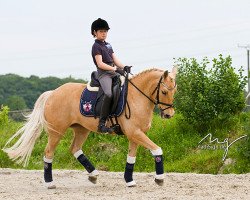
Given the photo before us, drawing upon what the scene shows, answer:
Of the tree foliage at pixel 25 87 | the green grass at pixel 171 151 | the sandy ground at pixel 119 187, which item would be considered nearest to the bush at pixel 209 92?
the green grass at pixel 171 151

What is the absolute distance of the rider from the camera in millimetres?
9086

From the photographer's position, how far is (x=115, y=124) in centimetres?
924

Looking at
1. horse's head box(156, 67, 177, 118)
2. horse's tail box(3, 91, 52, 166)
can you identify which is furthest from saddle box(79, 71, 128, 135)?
horse's tail box(3, 91, 52, 166)

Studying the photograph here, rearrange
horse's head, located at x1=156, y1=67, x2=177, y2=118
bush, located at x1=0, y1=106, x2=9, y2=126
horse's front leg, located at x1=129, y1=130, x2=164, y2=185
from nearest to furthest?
1. horse's head, located at x1=156, y1=67, x2=177, y2=118
2. horse's front leg, located at x1=129, y1=130, x2=164, y2=185
3. bush, located at x1=0, y1=106, x2=9, y2=126

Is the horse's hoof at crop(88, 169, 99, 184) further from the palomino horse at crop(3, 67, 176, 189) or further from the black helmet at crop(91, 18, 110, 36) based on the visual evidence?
the black helmet at crop(91, 18, 110, 36)

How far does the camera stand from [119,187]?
31.7 feet

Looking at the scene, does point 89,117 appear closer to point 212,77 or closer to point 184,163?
point 184,163

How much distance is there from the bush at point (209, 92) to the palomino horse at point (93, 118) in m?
Result: 4.87

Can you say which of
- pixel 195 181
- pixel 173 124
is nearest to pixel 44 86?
pixel 173 124

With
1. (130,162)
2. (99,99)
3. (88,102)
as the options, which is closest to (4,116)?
(88,102)

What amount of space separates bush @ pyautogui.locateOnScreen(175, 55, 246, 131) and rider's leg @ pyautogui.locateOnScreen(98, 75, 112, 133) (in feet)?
18.0

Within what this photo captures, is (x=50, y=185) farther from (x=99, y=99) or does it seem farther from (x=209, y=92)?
(x=209, y=92)

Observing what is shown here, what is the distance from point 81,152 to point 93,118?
910mm

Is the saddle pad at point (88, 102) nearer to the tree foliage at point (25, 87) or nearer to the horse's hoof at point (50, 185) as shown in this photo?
the horse's hoof at point (50, 185)
